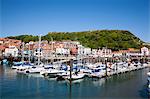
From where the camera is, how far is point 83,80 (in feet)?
28.7

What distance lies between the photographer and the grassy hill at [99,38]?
22.0 m

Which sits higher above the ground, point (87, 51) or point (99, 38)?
point (99, 38)

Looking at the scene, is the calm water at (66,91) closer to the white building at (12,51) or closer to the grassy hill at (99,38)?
the white building at (12,51)

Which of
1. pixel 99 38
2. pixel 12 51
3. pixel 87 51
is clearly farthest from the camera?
pixel 99 38

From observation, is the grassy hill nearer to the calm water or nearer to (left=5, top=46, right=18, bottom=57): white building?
(left=5, top=46, right=18, bottom=57): white building

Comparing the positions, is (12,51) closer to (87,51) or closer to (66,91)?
(87,51)

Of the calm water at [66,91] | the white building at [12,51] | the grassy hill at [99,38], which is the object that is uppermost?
the grassy hill at [99,38]

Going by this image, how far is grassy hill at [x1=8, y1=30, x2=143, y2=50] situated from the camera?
22.0 metres

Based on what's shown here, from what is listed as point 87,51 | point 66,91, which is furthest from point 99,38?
point 66,91

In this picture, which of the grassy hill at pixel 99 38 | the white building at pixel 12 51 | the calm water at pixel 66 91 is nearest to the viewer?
the calm water at pixel 66 91

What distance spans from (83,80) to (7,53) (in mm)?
11464

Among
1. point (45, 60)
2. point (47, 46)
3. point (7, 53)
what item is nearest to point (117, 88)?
point (45, 60)

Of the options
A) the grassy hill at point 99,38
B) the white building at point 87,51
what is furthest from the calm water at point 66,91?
the grassy hill at point 99,38

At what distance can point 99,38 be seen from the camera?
23016mm
